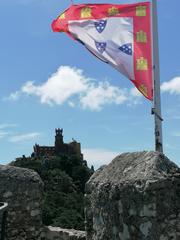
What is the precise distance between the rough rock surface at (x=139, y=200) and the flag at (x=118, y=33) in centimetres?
435

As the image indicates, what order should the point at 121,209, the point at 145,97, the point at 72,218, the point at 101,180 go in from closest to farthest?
the point at 121,209 → the point at 101,180 → the point at 145,97 → the point at 72,218

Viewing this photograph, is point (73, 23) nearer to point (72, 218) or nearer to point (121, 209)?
point (121, 209)

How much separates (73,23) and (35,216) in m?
3.29

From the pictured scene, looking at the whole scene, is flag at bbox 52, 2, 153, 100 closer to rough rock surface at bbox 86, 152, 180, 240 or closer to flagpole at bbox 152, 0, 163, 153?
flagpole at bbox 152, 0, 163, 153

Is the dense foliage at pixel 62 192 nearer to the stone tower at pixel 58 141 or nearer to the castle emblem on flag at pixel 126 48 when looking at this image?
the castle emblem on flag at pixel 126 48

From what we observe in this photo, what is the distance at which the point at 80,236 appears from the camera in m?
7.78

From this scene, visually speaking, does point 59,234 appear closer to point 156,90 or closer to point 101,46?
point 156,90

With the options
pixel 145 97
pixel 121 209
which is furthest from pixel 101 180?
pixel 145 97

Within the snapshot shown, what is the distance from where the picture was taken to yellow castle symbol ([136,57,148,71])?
876cm

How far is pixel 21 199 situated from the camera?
303 inches

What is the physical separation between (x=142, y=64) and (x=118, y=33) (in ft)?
2.30

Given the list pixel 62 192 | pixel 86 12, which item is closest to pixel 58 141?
pixel 62 192

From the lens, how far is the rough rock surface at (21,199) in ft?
25.2

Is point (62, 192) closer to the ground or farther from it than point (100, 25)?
closer to the ground
